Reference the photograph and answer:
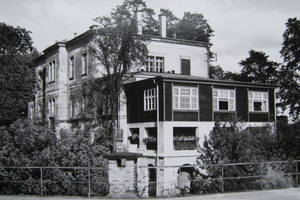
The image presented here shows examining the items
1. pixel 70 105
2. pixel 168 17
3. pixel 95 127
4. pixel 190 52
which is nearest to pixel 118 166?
pixel 95 127

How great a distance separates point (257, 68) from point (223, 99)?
30377 millimetres

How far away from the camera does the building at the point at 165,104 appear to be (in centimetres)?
2842

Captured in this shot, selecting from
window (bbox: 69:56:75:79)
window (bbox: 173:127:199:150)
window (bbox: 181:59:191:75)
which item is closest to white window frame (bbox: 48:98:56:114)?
window (bbox: 69:56:75:79)

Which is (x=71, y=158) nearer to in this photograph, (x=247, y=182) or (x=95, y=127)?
(x=247, y=182)

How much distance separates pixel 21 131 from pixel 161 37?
24289 millimetres

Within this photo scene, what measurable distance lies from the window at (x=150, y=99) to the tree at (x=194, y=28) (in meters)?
23.2

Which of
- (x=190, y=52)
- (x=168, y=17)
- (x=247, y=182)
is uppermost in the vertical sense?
(x=168, y=17)

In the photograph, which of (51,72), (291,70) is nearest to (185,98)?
(51,72)

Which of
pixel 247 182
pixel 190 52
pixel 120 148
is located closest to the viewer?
pixel 120 148

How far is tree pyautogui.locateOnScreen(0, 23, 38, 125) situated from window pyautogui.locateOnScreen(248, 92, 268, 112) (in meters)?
19.7

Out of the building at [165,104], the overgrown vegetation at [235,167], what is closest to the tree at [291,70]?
the building at [165,104]

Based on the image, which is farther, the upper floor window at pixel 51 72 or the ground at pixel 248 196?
the upper floor window at pixel 51 72

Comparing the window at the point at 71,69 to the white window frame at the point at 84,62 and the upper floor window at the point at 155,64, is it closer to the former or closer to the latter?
the white window frame at the point at 84,62

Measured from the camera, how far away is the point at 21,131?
59.4 feet
